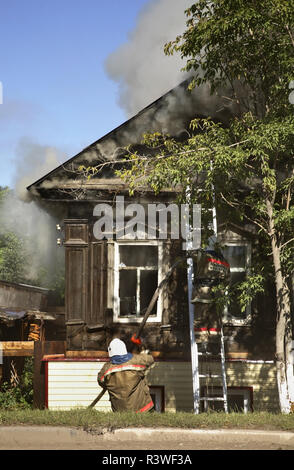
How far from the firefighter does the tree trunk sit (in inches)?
93.7

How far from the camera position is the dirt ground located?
7.26 m

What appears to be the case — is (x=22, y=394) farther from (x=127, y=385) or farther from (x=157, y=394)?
(x=127, y=385)

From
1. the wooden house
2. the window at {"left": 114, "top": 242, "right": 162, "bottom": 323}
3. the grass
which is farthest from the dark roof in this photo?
the grass

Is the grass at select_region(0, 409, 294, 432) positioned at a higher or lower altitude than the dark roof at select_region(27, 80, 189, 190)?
lower

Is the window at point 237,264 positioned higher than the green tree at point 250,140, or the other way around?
the green tree at point 250,140

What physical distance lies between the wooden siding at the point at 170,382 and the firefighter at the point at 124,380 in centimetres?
389

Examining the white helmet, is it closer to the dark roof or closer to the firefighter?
the firefighter

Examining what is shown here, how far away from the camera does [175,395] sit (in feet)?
43.0

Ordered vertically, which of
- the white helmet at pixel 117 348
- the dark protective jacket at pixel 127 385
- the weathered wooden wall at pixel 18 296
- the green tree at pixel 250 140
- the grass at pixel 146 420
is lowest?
the grass at pixel 146 420

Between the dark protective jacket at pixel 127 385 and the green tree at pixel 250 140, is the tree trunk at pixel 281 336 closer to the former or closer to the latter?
the green tree at pixel 250 140

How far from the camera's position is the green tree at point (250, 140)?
406 inches

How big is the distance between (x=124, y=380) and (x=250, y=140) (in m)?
4.10

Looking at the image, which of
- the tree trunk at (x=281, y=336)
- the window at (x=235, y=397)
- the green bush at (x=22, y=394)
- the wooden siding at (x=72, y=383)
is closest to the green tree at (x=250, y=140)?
the tree trunk at (x=281, y=336)

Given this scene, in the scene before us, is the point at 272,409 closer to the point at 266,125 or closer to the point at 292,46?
the point at 266,125
